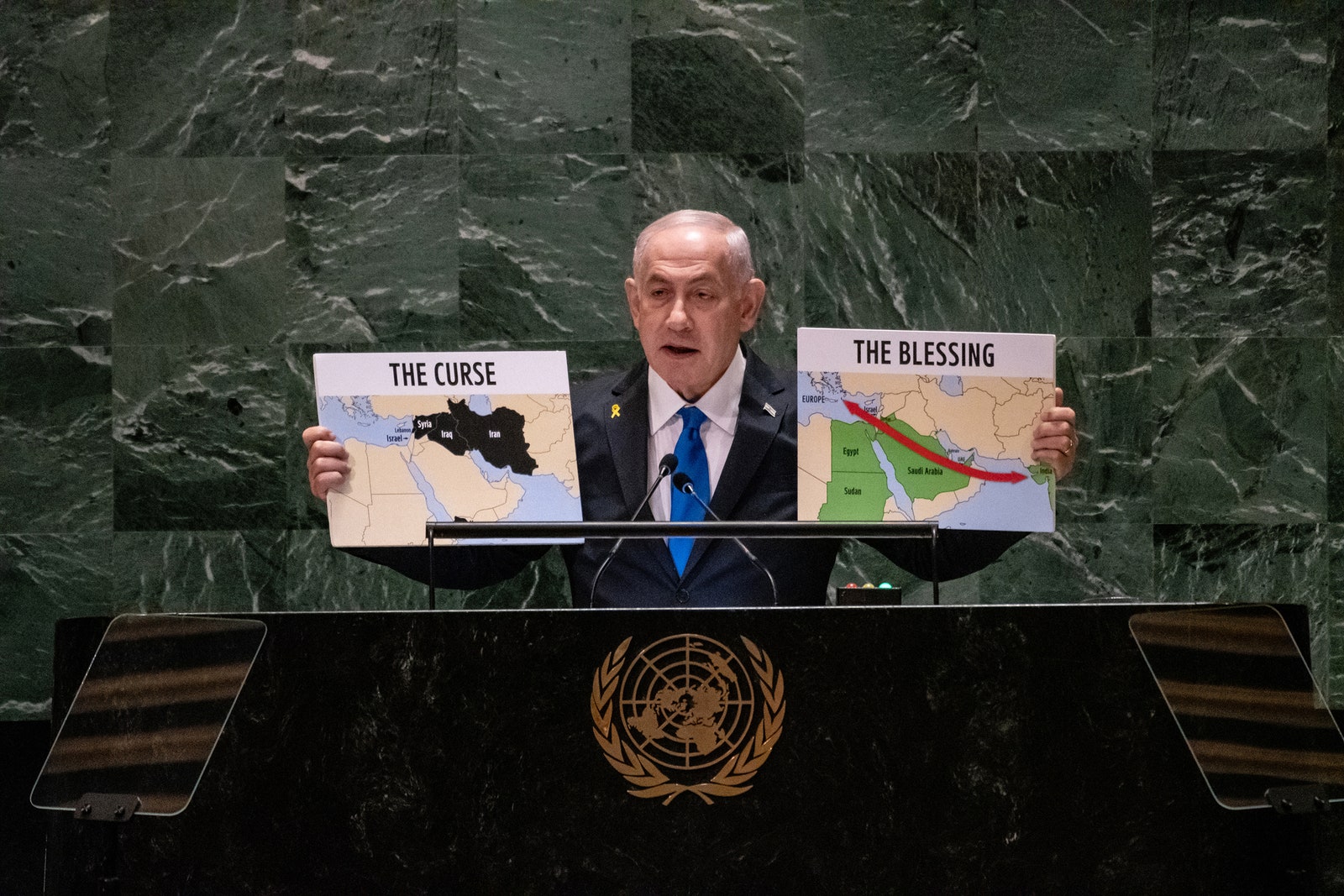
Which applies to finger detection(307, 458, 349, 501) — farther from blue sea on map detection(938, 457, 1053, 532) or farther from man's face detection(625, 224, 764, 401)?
blue sea on map detection(938, 457, 1053, 532)

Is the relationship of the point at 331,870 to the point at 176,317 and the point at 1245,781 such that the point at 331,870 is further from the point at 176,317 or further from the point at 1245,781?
the point at 176,317

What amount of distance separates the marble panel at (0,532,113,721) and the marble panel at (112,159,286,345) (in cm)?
64

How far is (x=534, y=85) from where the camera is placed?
3.86 meters

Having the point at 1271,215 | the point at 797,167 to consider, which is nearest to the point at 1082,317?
the point at 1271,215

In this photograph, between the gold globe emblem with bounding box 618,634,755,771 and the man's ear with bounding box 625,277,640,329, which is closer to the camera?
the gold globe emblem with bounding box 618,634,755,771

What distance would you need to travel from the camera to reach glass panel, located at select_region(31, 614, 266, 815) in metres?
1.76

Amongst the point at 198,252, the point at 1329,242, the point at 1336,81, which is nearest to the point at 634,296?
the point at 198,252

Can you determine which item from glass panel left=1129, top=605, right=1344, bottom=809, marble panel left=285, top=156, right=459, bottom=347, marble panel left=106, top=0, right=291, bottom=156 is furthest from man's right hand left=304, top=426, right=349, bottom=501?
marble panel left=106, top=0, right=291, bottom=156

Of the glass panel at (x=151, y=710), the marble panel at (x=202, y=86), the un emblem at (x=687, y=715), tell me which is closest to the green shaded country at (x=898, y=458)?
the un emblem at (x=687, y=715)

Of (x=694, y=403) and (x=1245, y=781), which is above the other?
(x=694, y=403)

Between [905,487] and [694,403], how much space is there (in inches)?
27.5

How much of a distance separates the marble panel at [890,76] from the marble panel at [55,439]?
230 centimetres

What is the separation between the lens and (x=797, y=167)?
3869 millimetres

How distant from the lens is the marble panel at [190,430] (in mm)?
3854
